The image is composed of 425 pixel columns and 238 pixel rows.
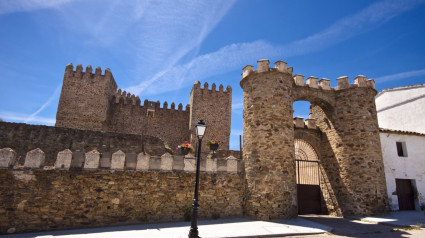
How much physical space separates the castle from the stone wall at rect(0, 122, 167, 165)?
0.04 meters

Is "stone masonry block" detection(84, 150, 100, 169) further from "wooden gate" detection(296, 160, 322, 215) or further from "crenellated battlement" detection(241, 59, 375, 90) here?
"wooden gate" detection(296, 160, 322, 215)

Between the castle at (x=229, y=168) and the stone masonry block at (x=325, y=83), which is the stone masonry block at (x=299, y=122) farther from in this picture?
the stone masonry block at (x=325, y=83)

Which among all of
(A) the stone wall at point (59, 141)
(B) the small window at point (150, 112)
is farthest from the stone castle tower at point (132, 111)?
(A) the stone wall at point (59, 141)

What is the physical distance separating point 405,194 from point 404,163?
1.73m

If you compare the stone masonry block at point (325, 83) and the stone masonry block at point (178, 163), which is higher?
the stone masonry block at point (325, 83)

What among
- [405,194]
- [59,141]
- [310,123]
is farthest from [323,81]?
[59,141]

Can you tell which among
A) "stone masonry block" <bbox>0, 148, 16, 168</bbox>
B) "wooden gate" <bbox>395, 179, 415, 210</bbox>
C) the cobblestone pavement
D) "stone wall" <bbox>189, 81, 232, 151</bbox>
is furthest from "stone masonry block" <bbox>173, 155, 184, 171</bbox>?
"stone wall" <bbox>189, 81, 232, 151</bbox>

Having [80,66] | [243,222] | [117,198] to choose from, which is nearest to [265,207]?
[243,222]

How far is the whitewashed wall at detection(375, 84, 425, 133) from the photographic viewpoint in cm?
1717

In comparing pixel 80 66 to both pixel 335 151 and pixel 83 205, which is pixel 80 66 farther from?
pixel 335 151

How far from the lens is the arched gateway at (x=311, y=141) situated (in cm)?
998

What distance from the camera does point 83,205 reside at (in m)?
7.96

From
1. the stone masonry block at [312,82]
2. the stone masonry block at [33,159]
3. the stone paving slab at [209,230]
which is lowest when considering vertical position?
the stone paving slab at [209,230]

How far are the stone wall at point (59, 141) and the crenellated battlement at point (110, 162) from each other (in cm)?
113
